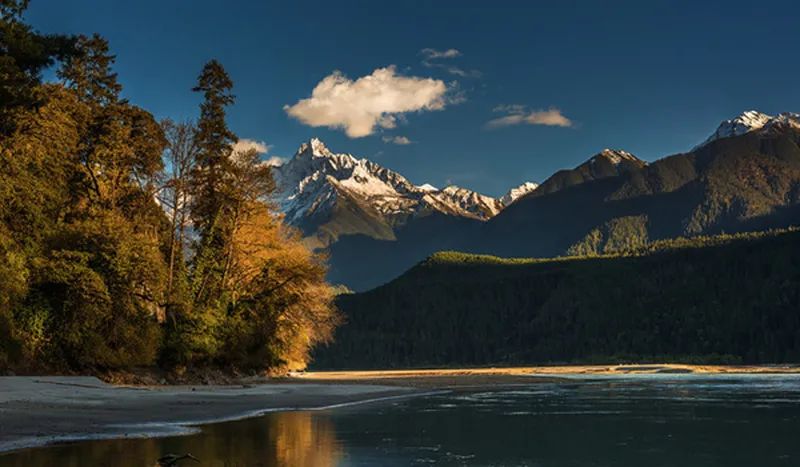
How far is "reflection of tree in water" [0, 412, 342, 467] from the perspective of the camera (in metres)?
19.2

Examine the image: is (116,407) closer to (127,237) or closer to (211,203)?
(127,237)

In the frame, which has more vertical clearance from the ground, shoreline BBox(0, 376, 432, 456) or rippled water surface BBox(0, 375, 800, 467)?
shoreline BBox(0, 376, 432, 456)

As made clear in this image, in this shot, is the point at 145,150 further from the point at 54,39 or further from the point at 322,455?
the point at 322,455

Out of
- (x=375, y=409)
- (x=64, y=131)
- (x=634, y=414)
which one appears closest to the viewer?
(x=634, y=414)

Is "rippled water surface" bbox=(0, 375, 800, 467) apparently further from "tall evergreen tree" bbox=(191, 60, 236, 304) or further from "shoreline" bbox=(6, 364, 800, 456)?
"tall evergreen tree" bbox=(191, 60, 236, 304)

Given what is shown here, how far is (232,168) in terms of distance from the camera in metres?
63.8

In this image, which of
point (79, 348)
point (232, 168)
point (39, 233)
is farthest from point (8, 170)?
point (232, 168)

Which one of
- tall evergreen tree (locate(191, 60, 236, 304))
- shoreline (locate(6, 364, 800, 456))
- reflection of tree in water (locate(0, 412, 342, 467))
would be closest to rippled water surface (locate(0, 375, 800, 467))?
reflection of tree in water (locate(0, 412, 342, 467))

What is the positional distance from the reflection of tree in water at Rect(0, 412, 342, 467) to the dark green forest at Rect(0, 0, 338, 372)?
72.9 ft

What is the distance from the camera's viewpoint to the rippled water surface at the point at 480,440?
20422 mm

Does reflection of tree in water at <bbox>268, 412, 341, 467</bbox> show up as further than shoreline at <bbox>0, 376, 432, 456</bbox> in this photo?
No

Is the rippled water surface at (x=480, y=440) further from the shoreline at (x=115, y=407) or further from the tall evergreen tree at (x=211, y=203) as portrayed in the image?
the tall evergreen tree at (x=211, y=203)

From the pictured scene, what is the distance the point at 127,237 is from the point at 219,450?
30.9 metres

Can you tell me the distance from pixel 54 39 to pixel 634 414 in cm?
4091
